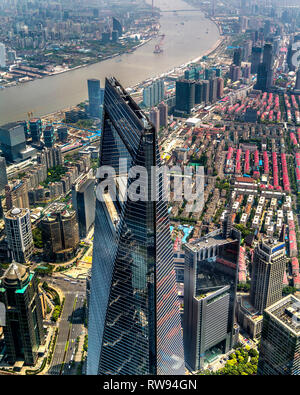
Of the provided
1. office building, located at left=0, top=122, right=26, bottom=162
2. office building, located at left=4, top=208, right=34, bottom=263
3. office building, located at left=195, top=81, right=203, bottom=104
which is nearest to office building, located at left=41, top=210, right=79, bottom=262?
office building, located at left=4, top=208, right=34, bottom=263

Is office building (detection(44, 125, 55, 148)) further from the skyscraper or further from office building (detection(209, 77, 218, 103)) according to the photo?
the skyscraper

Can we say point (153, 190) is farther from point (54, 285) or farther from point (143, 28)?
point (143, 28)

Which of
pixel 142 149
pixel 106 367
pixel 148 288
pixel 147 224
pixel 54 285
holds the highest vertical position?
pixel 142 149

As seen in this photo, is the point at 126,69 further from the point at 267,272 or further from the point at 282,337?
the point at 282,337

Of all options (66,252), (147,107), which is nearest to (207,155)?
(147,107)

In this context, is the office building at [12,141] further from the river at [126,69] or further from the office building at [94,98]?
the office building at [94,98]

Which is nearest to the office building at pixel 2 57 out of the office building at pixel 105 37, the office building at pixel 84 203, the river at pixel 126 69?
the river at pixel 126 69
